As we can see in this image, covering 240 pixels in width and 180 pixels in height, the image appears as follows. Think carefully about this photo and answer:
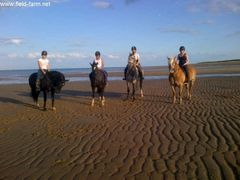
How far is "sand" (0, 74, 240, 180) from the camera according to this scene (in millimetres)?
5348

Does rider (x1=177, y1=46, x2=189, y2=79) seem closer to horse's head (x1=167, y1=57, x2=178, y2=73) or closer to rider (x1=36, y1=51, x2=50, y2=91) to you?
horse's head (x1=167, y1=57, x2=178, y2=73)

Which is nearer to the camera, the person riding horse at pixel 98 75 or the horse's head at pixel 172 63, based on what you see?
the horse's head at pixel 172 63

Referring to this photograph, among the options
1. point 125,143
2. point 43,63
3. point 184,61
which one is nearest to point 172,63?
point 184,61

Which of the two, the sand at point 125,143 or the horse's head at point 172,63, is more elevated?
the horse's head at point 172,63

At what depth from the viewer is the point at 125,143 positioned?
704 centimetres

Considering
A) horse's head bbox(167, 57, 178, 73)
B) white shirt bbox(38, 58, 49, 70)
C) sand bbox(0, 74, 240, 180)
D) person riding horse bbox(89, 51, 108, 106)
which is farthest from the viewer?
person riding horse bbox(89, 51, 108, 106)

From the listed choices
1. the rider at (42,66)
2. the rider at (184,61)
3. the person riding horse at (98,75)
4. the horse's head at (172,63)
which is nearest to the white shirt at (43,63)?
the rider at (42,66)

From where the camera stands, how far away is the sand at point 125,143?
17.5 feet

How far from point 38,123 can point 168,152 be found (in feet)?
17.3

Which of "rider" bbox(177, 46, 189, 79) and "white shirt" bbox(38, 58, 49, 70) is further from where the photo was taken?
"rider" bbox(177, 46, 189, 79)

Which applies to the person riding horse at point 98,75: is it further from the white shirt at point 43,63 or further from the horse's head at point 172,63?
the horse's head at point 172,63

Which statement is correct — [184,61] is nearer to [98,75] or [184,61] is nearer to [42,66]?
[98,75]

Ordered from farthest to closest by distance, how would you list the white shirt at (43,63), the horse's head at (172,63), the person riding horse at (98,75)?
the person riding horse at (98,75) < the white shirt at (43,63) < the horse's head at (172,63)

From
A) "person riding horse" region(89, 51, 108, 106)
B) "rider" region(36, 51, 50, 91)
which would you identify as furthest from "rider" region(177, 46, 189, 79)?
"rider" region(36, 51, 50, 91)
